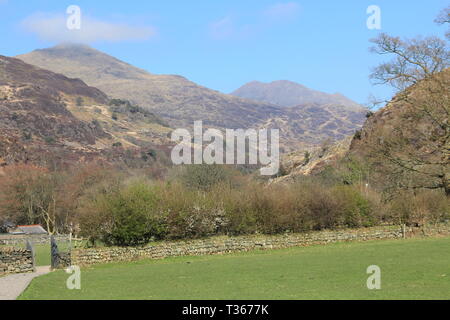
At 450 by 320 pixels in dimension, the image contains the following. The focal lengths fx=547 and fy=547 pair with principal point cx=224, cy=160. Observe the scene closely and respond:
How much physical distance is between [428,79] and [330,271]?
850 inches

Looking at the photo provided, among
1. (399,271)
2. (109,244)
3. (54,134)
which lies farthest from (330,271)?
(54,134)

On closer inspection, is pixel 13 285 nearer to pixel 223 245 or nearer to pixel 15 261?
pixel 15 261

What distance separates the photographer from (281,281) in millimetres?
19109

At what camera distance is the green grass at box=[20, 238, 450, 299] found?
15.8m

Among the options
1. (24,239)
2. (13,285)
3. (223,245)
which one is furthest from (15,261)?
(24,239)

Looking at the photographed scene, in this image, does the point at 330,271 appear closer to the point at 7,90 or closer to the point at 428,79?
the point at 428,79

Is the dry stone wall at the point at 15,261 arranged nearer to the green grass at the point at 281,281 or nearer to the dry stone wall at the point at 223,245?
the dry stone wall at the point at 223,245

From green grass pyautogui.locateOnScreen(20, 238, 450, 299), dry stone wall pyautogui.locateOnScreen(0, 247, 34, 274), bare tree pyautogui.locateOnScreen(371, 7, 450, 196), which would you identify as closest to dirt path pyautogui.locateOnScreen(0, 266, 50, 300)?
green grass pyautogui.locateOnScreen(20, 238, 450, 299)

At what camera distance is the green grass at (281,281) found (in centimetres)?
1581

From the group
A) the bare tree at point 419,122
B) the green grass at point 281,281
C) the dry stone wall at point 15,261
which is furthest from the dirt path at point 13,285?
the bare tree at point 419,122

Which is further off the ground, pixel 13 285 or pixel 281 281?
pixel 281 281

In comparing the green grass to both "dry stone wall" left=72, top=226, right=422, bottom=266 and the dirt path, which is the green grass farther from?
"dry stone wall" left=72, top=226, right=422, bottom=266

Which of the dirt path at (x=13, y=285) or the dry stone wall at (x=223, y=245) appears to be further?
the dry stone wall at (x=223, y=245)
